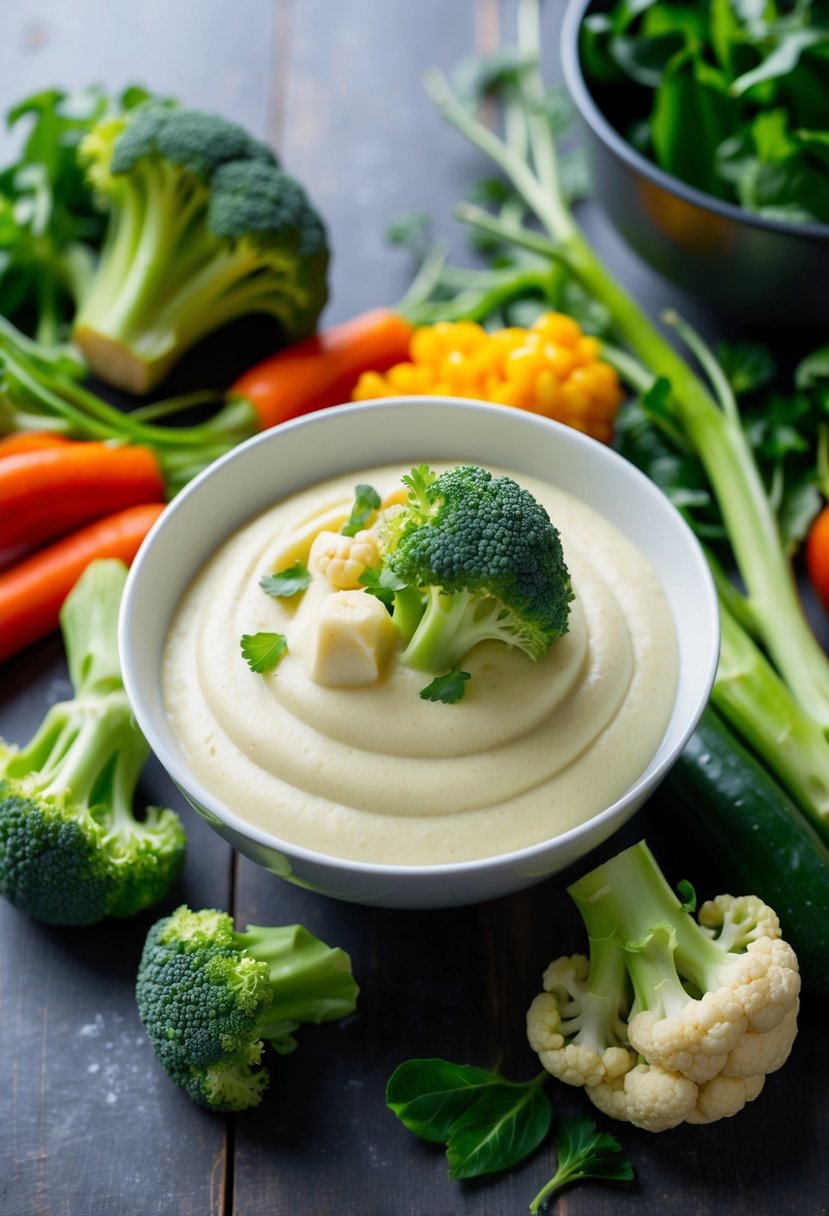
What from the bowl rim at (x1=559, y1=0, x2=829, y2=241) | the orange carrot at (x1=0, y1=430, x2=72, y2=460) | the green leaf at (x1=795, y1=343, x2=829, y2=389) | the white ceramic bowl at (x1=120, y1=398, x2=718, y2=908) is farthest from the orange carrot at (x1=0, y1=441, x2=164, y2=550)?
the green leaf at (x1=795, y1=343, x2=829, y2=389)

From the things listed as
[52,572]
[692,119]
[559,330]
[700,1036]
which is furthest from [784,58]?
[700,1036]

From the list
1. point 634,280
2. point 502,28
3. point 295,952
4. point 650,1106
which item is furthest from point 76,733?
point 502,28

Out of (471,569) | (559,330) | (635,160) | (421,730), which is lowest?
(421,730)

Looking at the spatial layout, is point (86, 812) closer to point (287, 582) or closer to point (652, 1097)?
point (287, 582)

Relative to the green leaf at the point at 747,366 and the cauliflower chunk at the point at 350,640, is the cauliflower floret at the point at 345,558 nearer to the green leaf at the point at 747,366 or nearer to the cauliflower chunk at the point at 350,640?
the cauliflower chunk at the point at 350,640

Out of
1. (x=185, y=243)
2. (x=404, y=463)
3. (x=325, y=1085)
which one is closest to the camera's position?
(x=325, y=1085)

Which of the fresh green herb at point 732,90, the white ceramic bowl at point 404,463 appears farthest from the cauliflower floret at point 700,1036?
the fresh green herb at point 732,90
